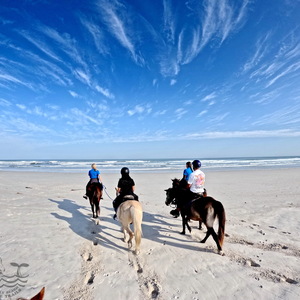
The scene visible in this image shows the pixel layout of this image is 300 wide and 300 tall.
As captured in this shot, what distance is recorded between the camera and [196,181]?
593cm

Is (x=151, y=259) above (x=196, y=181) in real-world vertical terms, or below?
below

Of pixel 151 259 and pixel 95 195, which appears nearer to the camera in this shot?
pixel 151 259

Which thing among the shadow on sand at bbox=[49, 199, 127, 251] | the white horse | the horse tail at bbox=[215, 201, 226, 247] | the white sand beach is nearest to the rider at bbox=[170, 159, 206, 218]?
the horse tail at bbox=[215, 201, 226, 247]

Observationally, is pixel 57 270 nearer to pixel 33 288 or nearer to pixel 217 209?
pixel 33 288

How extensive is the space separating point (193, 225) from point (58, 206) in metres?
6.59

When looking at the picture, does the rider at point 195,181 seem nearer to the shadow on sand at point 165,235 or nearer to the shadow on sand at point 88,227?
the shadow on sand at point 165,235

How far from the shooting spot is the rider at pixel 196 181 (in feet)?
19.1

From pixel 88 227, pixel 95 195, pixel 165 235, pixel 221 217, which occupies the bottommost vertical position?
pixel 165 235

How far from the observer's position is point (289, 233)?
5.92 m

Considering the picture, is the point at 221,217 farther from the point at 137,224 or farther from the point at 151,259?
the point at 137,224

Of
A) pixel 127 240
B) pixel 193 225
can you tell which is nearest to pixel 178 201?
pixel 193 225

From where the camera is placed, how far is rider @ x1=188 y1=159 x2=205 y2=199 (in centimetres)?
583

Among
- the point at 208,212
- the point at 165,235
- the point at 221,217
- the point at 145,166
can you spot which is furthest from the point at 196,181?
the point at 145,166

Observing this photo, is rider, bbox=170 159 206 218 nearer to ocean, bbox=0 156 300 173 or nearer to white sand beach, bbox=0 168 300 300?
white sand beach, bbox=0 168 300 300
